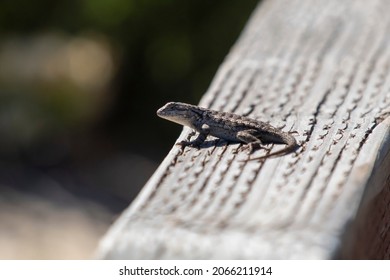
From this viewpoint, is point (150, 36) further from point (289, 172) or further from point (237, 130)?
point (289, 172)

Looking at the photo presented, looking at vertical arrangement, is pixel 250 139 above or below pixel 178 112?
above

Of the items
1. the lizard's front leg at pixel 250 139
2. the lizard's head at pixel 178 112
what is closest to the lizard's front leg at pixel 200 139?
the lizard's front leg at pixel 250 139

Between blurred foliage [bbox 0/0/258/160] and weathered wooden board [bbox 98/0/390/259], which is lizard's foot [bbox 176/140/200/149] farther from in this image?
blurred foliage [bbox 0/0/258/160]

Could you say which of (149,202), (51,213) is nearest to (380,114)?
(149,202)

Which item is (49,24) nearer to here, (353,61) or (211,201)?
(353,61)

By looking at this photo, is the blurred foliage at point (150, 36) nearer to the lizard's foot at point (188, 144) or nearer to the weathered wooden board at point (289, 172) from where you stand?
the weathered wooden board at point (289, 172)

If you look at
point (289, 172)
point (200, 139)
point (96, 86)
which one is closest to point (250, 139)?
point (200, 139)
